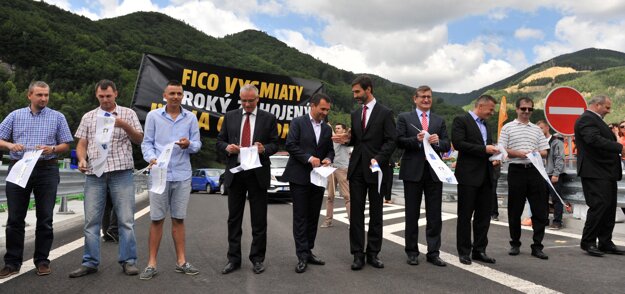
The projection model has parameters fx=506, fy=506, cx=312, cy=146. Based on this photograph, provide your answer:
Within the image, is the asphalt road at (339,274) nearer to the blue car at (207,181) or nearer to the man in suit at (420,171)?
the man in suit at (420,171)

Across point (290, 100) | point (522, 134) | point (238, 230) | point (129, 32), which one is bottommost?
point (238, 230)

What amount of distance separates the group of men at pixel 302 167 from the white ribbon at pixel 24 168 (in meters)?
0.11

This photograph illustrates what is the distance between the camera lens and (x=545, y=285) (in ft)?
14.2

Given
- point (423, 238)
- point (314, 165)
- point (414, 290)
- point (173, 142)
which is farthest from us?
point (423, 238)

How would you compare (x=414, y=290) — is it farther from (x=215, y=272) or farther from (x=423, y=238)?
(x=423, y=238)

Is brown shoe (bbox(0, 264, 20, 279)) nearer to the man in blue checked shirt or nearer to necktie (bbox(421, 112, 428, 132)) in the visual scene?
the man in blue checked shirt

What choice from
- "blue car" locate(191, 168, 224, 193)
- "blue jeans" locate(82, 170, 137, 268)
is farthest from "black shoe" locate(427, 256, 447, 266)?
"blue car" locate(191, 168, 224, 193)

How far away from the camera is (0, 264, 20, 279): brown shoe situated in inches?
182

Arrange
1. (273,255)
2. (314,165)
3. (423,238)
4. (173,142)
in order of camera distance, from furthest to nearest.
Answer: (423,238)
(273,255)
(314,165)
(173,142)

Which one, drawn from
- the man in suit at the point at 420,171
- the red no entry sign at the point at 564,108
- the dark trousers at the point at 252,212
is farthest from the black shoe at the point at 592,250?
the dark trousers at the point at 252,212

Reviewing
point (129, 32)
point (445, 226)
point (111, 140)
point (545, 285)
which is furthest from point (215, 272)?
point (129, 32)

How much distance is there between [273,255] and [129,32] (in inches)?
4671

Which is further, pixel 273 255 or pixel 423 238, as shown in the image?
pixel 423 238

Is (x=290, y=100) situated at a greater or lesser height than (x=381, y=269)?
greater
